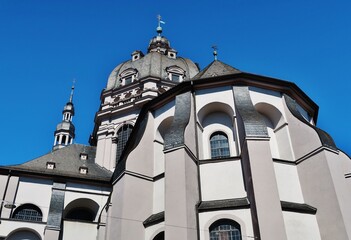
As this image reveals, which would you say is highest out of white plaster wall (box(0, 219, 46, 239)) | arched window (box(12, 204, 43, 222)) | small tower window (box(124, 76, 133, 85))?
small tower window (box(124, 76, 133, 85))

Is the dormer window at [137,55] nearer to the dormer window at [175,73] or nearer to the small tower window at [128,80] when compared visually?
the small tower window at [128,80]

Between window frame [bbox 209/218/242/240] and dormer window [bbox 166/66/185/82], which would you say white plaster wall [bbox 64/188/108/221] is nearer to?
window frame [bbox 209/218/242/240]

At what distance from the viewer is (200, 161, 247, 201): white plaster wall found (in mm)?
14070

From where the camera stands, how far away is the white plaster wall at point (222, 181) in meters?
14.1

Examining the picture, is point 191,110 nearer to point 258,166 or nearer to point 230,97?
point 230,97

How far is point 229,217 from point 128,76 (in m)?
20.2

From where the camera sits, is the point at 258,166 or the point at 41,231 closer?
the point at 258,166

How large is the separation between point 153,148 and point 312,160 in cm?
668

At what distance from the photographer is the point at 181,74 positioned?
31469mm

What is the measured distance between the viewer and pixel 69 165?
77.5 feet

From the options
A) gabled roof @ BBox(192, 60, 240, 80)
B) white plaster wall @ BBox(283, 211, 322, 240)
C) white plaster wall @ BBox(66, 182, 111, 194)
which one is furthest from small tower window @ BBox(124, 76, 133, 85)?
white plaster wall @ BBox(283, 211, 322, 240)

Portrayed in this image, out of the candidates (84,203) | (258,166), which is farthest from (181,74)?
(258,166)

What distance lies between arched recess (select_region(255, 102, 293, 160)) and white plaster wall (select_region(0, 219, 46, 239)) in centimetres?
1213

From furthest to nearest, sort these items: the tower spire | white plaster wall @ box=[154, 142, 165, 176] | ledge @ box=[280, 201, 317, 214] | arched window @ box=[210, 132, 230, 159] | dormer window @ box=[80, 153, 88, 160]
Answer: the tower spire
dormer window @ box=[80, 153, 88, 160]
white plaster wall @ box=[154, 142, 165, 176]
arched window @ box=[210, 132, 230, 159]
ledge @ box=[280, 201, 317, 214]
